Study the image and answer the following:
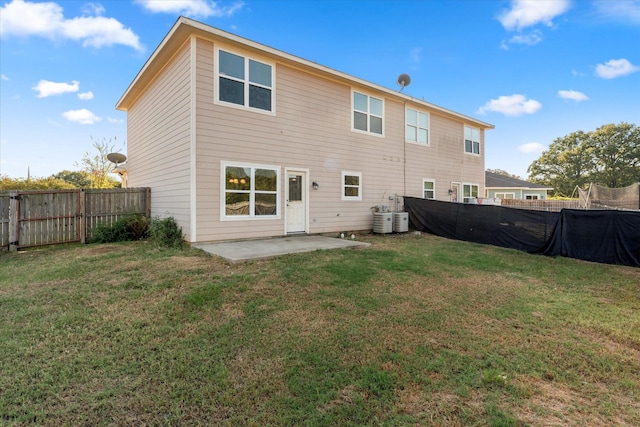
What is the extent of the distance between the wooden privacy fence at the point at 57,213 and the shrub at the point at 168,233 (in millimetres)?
2023

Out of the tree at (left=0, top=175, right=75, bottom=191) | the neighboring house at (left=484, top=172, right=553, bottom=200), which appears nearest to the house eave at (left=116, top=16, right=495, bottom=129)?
the tree at (left=0, top=175, right=75, bottom=191)

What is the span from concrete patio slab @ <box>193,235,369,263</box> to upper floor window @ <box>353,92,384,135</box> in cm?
468

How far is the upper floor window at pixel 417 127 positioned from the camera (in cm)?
1193

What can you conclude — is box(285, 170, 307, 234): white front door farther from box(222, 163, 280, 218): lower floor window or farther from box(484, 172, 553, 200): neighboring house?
box(484, 172, 553, 200): neighboring house

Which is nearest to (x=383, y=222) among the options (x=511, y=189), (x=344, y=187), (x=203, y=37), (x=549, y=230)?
(x=344, y=187)

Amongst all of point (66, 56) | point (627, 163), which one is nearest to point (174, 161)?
point (66, 56)

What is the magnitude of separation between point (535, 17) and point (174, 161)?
12.8 meters

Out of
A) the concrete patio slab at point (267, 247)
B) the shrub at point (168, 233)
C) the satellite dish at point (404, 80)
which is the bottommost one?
the concrete patio slab at point (267, 247)

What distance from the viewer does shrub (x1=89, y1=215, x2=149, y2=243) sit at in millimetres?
8141

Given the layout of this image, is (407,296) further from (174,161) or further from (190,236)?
(174,161)

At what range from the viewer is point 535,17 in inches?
402

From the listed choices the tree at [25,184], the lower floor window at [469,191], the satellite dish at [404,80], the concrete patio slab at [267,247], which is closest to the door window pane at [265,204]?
the concrete patio slab at [267,247]

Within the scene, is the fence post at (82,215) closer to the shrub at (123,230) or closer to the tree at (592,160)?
the shrub at (123,230)

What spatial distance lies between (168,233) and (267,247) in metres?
2.78
